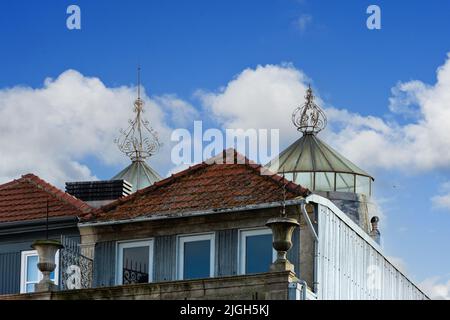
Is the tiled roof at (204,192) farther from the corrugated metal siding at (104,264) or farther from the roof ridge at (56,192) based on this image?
the roof ridge at (56,192)

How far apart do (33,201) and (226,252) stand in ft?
31.6

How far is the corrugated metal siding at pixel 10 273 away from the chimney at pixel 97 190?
13.8ft

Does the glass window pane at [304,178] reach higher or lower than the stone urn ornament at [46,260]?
higher

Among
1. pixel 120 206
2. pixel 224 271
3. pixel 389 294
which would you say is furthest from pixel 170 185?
pixel 389 294

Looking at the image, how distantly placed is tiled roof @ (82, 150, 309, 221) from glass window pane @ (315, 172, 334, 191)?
705 cm

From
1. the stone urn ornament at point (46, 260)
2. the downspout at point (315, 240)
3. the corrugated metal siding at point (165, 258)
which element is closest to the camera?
the stone urn ornament at point (46, 260)

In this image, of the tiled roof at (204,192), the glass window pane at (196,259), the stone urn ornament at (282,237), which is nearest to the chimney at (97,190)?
the tiled roof at (204,192)

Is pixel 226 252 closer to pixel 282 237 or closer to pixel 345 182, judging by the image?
pixel 282 237

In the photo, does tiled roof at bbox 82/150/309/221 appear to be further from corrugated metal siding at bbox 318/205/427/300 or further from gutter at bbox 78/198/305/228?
corrugated metal siding at bbox 318/205/427/300

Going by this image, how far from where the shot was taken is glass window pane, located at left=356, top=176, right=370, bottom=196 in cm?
5684

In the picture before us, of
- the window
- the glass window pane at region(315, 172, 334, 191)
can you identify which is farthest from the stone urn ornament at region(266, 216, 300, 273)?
the glass window pane at region(315, 172, 334, 191)

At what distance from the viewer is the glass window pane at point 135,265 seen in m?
46.5
